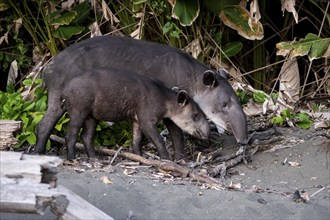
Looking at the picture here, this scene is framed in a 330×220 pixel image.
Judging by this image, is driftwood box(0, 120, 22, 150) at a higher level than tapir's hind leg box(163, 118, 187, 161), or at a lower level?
higher

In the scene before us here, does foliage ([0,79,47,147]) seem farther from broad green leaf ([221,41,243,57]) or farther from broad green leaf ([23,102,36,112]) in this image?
broad green leaf ([221,41,243,57])

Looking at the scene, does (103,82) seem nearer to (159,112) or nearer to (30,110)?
(159,112)

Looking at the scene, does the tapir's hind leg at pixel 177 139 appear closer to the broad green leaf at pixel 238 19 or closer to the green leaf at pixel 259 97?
the green leaf at pixel 259 97

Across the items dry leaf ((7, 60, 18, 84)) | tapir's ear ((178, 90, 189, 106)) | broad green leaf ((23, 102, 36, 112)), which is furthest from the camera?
dry leaf ((7, 60, 18, 84))

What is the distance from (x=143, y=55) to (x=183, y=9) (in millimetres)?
1400

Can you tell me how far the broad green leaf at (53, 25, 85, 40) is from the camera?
11.2m

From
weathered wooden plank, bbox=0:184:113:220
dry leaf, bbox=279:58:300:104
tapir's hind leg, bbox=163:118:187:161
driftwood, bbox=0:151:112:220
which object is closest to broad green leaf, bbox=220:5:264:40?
dry leaf, bbox=279:58:300:104

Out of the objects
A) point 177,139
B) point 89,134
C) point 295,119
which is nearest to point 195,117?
point 177,139

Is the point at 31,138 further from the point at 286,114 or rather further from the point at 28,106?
the point at 286,114

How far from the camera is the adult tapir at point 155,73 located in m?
9.26

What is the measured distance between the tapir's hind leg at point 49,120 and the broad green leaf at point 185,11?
2153mm

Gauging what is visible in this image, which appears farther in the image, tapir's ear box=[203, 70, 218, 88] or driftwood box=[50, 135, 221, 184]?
tapir's ear box=[203, 70, 218, 88]

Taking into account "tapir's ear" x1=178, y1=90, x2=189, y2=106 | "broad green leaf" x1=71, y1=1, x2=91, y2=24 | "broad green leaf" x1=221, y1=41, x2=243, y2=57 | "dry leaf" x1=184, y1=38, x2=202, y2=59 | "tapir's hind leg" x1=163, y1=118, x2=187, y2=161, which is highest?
"broad green leaf" x1=71, y1=1, x2=91, y2=24

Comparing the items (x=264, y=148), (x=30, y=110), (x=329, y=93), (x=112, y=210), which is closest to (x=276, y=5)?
(x=329, y=93)
